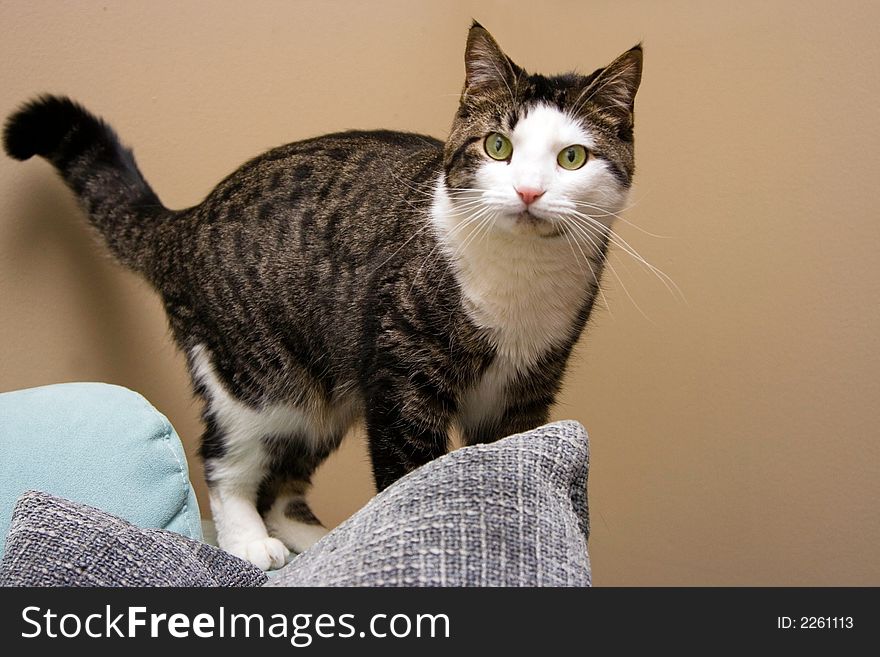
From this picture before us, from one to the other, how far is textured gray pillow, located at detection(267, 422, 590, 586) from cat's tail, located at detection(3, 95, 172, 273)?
89 centimetres

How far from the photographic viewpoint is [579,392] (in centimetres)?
205

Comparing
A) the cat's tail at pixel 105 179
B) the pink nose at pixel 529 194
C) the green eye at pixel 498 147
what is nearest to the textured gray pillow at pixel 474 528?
the pink nose at pixel 529 194

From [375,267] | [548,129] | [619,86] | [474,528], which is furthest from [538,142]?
[474,528]

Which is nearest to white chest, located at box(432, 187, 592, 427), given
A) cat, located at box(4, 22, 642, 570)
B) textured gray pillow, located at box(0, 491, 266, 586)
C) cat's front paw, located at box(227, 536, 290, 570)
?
cat, located at box(4, 22, 642, 570)

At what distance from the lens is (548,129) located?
1141 millimetres

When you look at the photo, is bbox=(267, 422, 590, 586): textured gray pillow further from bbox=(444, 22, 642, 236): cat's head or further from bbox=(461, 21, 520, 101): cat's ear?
bbox=(461, 21, 520, 101): cat's ear

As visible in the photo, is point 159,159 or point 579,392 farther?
point 579,392

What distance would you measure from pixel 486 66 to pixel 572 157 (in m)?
0.18

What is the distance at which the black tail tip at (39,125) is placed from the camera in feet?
4.55

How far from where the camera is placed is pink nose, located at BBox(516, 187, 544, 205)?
3.53 feet

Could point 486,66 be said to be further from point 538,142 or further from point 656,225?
point 656,225

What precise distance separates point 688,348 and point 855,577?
0.55m
